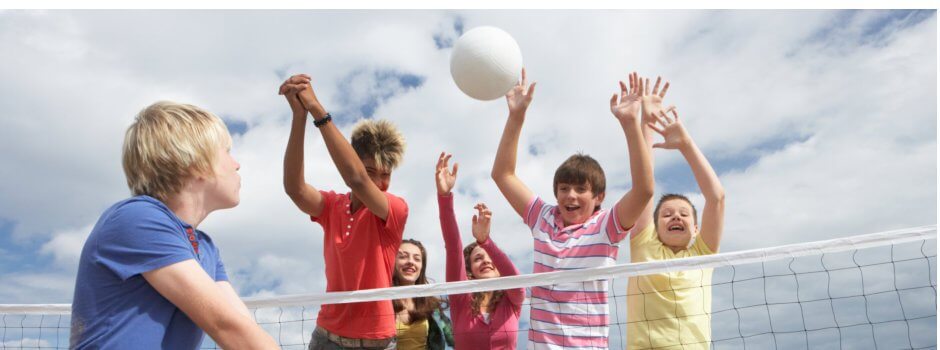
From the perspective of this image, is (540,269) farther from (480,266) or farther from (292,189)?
(292,189)

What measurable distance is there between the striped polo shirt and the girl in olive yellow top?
334mm

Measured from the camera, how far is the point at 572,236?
4613mm

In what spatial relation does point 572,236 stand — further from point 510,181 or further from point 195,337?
point 195,337

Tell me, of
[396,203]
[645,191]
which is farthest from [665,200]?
[396,203]

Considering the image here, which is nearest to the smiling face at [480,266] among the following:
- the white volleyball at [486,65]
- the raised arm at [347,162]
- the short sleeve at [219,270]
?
the white volleyball at [486,65]

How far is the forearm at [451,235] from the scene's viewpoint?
472cm

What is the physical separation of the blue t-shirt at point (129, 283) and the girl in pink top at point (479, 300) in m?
2.71

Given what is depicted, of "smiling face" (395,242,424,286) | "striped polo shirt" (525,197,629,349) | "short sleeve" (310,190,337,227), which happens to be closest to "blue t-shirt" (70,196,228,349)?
"short sleeve" (310,190,337,227)

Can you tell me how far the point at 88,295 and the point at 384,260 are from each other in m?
2.54

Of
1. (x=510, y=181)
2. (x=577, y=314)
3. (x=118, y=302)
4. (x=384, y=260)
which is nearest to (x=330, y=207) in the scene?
(x=384, y=260)

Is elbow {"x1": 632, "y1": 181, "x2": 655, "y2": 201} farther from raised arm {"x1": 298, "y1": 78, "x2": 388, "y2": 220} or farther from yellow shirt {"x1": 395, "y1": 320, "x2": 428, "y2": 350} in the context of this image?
yellow shirt {"x1": 395, "y1": 320, "x2": 428, "y2": 350}

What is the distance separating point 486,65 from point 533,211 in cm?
97

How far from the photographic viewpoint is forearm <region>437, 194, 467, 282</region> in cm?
472

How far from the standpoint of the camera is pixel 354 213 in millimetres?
4500
